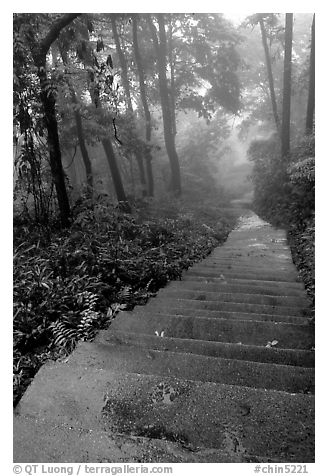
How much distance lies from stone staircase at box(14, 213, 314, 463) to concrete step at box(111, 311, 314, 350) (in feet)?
0.03

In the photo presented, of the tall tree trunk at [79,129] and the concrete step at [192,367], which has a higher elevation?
the tall tree trunk at [79,129]

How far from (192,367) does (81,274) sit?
7.46 ft

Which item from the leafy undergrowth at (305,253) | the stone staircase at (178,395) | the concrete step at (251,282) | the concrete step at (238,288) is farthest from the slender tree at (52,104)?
the leafy undergrowth at (305,253)

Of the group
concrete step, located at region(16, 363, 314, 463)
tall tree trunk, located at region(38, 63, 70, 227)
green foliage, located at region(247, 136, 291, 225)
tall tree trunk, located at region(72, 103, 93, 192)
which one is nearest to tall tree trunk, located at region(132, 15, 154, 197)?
tall tree trunk, located at region(72, 103, 93, 192)

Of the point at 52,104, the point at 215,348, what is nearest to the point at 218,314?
the point at 215,348

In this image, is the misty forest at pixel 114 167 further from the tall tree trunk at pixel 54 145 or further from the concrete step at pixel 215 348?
the concrete step at pixel 215 348

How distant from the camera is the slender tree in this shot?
192 inches

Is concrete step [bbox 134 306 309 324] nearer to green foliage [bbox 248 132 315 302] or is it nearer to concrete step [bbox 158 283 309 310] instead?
concrete step [bbox 158 283 309 310]

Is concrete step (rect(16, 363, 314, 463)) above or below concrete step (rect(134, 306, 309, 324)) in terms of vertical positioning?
below

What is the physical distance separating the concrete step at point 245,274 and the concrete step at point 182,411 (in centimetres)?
354

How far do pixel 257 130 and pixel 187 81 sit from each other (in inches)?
380

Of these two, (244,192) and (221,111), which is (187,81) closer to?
(221,111)

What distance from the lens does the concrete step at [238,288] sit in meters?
4.76
